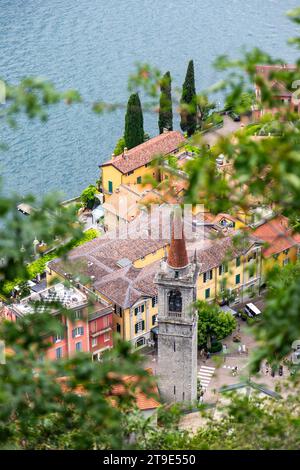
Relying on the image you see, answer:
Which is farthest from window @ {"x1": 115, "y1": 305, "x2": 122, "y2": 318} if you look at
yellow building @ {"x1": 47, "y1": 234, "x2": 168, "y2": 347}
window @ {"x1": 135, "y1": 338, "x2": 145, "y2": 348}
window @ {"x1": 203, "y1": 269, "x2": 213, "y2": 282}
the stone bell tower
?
the stone bell tower

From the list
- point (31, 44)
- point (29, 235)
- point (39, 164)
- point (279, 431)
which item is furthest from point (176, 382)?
point (31, 44)

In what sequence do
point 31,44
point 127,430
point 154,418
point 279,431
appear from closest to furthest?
1. point 279,431
2. point 127,430
3. point 154,418
4. point 31,44

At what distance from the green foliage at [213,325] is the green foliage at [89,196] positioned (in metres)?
17.3

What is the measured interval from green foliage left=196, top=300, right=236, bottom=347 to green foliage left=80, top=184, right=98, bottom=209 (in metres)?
17.3

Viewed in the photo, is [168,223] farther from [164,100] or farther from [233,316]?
[164,100]

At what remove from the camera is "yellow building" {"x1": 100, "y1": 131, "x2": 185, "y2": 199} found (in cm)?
5356

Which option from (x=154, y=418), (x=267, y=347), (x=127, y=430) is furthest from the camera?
(x=154, y=418)

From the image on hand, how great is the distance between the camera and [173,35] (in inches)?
3420

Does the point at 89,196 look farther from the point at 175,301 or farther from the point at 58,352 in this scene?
the point at 175,301

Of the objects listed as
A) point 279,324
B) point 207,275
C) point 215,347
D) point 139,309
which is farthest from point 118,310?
point 279,324

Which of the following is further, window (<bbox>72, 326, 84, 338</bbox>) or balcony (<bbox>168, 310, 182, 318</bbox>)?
window (<bbox>72, 326, 84, 338</bbox>)

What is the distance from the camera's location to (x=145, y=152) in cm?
5478

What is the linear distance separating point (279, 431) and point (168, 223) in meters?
31.8

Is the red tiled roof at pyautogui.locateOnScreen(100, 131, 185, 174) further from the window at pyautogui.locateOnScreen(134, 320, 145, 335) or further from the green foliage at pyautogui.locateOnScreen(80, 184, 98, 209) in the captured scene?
the window at pyautogui.locateOnScreen(134, 320, 145, 335)
